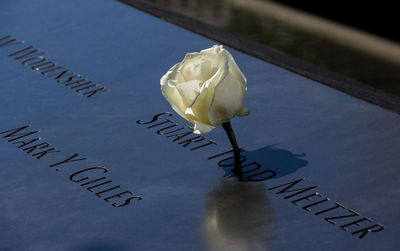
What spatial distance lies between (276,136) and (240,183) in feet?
0.97

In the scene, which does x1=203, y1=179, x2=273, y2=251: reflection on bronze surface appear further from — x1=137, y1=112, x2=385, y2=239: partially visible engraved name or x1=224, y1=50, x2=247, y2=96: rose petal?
x1=224, y1=50, x2=247, y2=96: rose petal

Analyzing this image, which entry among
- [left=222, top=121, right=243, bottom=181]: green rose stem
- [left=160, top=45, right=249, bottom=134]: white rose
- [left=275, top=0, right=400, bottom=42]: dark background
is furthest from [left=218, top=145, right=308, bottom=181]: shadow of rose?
[left=275, top=0, right=400, bottom=42]: dark background

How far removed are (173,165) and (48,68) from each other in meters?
0.94

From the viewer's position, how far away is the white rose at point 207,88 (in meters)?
2.16

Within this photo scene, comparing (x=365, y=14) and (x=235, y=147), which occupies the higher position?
(x=235, y=147)

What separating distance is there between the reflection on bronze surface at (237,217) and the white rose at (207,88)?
0.59ft

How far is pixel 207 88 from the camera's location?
2.16 meters

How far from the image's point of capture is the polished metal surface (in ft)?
6.90

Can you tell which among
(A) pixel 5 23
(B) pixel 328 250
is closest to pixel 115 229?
(B) pixel 328 250

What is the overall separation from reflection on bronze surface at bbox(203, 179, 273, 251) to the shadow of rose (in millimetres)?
46

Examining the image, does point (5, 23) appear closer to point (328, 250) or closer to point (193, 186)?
point (193, 186)

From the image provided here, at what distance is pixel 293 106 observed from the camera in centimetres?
277

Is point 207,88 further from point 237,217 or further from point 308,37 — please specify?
point 308,37

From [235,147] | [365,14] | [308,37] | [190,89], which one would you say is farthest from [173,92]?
[365,14]
